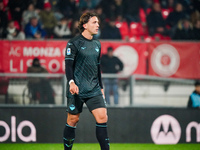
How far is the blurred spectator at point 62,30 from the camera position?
13.4 metres

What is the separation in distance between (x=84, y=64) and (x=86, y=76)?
0.17 meters

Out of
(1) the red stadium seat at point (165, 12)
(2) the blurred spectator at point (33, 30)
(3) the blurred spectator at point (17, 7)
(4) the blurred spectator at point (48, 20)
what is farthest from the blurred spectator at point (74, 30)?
(1) the red stadium seat at point (165, 12)

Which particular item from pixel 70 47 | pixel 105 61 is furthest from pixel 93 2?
pixel 70 47

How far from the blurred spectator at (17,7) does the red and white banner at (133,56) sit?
6.27ft

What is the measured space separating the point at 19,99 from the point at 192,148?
11.7 feet

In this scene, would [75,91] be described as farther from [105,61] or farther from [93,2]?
[93,2]

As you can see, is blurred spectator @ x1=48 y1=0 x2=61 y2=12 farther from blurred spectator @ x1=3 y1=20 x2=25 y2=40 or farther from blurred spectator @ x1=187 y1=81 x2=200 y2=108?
blurred spectator @ x1=187 y1=81 x2=200 y2=108

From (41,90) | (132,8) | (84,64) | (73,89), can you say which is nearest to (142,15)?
(132,8)

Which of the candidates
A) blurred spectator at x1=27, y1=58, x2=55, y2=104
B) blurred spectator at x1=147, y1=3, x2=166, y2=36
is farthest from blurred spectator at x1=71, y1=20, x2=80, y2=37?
blurred spectator at x1=27, y1=58, x2=55, y2=104

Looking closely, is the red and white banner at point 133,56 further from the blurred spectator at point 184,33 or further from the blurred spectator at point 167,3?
the blurred spectator at point 167,3

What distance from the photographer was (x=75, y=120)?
6.07m

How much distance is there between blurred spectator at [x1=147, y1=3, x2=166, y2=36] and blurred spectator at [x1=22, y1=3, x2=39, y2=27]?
12.2ft

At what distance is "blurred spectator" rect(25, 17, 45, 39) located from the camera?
43.9 feet

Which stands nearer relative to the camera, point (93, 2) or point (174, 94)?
point (174, 94)
